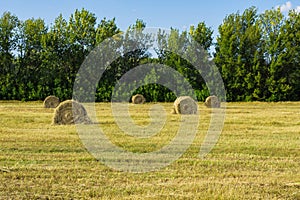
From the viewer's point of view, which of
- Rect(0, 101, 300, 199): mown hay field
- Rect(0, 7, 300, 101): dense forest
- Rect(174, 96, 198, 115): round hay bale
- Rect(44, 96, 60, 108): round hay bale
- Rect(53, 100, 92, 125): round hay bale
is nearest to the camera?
Rect(0, 101, 300, 199): mown hay field

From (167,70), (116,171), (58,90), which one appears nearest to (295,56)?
(167,70)

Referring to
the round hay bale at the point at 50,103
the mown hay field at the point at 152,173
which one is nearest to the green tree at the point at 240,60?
the round hay bale at the point at 50,103

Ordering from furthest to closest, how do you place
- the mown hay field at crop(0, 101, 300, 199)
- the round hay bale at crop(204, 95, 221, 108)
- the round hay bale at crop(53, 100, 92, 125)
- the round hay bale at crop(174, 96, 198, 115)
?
the round hay bale at crop(204, 95, 221, 108) → the round hay bale at crop(174, 96, 198, 115) → the round hay bale at crop(53, 100, 92, 125) → the mown hay field at crop(0, 101, 300, 199)

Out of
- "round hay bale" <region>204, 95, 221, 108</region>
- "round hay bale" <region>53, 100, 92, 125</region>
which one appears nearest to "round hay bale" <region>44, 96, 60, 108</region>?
"round hay bale" <region>204, 95, 221, 108</region>

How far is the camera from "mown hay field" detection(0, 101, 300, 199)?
247 inches

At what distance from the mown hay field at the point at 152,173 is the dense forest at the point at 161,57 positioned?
89.3ft

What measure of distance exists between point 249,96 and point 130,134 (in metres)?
28.1

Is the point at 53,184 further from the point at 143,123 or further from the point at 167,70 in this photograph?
the point at 167,70

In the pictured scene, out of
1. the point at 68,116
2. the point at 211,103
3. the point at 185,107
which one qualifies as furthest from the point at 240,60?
the point at 68,116

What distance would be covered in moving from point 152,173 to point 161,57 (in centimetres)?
3504

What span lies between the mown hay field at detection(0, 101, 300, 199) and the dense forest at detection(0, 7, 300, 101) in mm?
27230

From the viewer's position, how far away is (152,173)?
7.66 m

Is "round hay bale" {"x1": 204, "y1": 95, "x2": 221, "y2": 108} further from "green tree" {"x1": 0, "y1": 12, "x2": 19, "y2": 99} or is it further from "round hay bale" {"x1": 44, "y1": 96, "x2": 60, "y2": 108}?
"green tree" {"x1": 0, "y1": 12, "x2": 19, "y2": 99}

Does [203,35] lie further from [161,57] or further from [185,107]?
[185,107]
